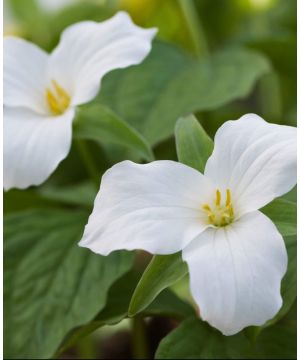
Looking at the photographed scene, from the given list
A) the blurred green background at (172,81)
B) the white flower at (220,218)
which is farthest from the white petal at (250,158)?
the blurred green background at (172,81)

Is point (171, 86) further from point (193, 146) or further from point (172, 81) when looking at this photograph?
point (193, 146)

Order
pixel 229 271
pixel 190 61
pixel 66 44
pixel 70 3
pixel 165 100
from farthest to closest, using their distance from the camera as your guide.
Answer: pixel 70 3 → pixel 190 61 → pixel 165 100 → pixel 66 44 → pixel 229 271

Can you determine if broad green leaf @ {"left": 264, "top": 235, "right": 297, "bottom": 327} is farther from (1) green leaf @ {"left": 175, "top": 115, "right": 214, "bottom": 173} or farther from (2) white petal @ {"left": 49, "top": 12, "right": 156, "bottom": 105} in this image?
(2) white petal @ {"left": 49, "top": 12, "right": 156, "bottom": 105}

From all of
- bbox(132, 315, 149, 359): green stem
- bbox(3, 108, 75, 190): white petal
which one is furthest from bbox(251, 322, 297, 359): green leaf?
bbox(3, 108, 75, 190): white petal

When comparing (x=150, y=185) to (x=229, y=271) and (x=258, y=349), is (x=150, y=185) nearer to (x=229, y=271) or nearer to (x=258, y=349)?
(x=229, y=271)

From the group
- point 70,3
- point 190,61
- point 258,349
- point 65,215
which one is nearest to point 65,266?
point 65,215
